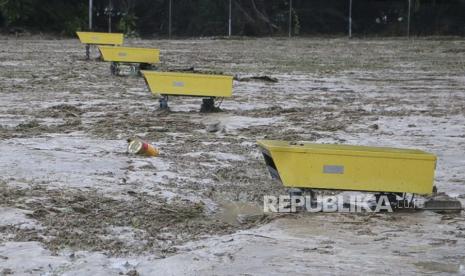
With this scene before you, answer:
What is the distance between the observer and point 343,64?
793 inches

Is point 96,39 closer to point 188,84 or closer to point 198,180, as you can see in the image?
point 188,84

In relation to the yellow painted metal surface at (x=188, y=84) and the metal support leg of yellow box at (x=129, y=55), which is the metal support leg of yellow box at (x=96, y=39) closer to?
the metal support leg of yellow box at (x=129, y=55)

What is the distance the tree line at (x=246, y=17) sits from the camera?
3575 cm

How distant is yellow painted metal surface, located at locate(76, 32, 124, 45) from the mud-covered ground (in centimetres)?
554

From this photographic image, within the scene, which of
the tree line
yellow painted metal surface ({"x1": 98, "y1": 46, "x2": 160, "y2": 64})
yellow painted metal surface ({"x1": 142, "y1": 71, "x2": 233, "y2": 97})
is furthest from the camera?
the tree line

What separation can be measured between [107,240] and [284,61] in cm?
1652

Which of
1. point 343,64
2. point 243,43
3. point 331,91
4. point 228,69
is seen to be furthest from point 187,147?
point 243,43

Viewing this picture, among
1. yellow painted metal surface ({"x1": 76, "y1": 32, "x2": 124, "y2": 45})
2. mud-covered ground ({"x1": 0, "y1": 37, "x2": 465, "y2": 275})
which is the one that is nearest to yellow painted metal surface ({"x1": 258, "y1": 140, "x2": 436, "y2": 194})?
mud-covered ground ({"x1": 0, "y1": 37, "x2": 465, "y2": 275})

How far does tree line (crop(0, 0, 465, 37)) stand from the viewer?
35.8 meters

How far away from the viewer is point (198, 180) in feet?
21.8

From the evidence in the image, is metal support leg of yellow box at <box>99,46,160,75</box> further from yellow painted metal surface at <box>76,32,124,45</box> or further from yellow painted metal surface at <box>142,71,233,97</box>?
yellow painted metal surface at <box>142,71,233,97</box>

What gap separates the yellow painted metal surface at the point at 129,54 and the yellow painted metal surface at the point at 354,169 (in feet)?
34.0

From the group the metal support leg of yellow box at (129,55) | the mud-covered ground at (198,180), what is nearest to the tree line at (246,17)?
the metal support leg of yellow box at (129,55)

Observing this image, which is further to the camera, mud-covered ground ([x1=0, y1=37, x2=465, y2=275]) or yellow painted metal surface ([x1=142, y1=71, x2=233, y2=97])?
yellow painted metal surface ([x1=142, y1=71, x2=233, y2=97])
